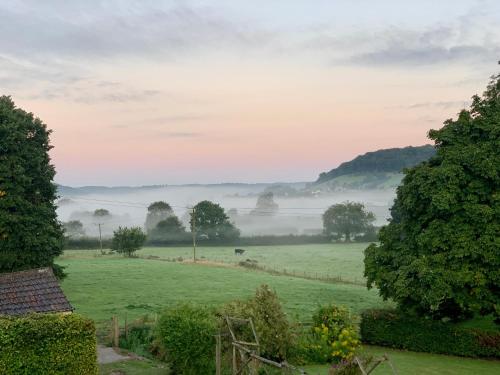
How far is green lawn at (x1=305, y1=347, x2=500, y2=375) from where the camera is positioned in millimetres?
23719

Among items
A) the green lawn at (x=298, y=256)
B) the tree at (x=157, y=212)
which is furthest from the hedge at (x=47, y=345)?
the tree at (x=157, y=212)

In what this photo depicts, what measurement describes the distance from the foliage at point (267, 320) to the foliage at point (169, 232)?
84.9 m

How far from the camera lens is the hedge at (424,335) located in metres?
26.3

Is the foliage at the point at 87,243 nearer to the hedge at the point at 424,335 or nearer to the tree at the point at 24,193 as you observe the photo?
the tree at the point at 24,193

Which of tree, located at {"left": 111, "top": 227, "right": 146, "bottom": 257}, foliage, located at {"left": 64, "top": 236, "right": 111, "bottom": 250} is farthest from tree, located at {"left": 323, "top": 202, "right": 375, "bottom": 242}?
foliage, located at {"left": 64, "top": 236, "right": 111, "bottom": 250}

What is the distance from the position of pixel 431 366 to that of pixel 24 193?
31.7m

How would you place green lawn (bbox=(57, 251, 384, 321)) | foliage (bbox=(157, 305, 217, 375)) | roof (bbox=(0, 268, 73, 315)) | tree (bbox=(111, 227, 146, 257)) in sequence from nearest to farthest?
foliage (bbox=(157, 305, 217, 375)) < roof (bbox=(0, 268, 73, 315)) < green lawn (bbox=(57, 251, 384, 321)) < tree (bbox=(111, 227, 146, 257))

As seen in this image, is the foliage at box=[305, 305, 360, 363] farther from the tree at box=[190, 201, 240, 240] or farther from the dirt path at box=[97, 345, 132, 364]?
the tree at box=[190, 201, 240, 240]

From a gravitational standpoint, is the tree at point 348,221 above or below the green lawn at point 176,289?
above

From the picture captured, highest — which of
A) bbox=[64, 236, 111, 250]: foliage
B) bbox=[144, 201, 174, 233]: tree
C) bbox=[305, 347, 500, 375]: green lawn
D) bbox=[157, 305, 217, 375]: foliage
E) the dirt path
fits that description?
bbox=[144, 201, 174, 233]: tree

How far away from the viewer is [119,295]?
46.7 m

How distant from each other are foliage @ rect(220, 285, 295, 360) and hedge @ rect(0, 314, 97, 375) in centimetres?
555

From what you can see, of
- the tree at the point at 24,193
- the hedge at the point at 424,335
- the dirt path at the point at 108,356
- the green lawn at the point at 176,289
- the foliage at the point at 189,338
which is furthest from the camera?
the green lawn at the point at 176,289

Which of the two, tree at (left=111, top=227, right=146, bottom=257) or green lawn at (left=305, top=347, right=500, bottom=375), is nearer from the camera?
green lawn at (left=305, top=347, right=500, bottom=375)
